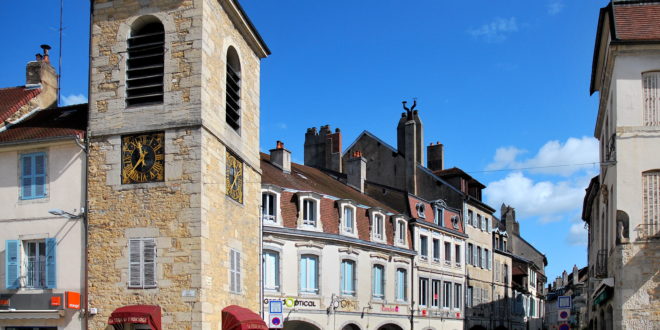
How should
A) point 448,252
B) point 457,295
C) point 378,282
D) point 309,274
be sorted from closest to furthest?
1. point 309,274
2. point 378,282
3. point 448,252
4. point 457,295

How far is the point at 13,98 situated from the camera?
1989cm

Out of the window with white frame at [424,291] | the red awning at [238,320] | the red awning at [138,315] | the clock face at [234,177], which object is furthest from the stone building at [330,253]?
the red awning at [138,315]

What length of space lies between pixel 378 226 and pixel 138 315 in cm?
1724

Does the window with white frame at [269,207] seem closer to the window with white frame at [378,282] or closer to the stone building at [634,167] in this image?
the window with white frame at [378,282]

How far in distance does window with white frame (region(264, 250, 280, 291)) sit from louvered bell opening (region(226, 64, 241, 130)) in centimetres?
825

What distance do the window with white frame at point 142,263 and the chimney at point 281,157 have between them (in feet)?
45.0

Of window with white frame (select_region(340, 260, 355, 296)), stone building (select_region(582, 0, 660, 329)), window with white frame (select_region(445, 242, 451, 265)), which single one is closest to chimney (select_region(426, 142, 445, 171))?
window with white frame (select_region(445, 242, 451, 265))

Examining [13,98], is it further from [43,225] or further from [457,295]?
[457,295]

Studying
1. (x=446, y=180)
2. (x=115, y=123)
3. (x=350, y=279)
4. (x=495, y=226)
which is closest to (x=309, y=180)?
(x=350, y=279)

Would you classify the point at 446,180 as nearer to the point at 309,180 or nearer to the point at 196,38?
the point at 309,180

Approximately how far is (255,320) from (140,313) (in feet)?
9.38

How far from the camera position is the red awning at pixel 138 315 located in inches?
601

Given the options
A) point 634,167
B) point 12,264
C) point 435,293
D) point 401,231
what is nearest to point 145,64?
point 12,264

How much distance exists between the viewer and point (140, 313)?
1530 centimetres
